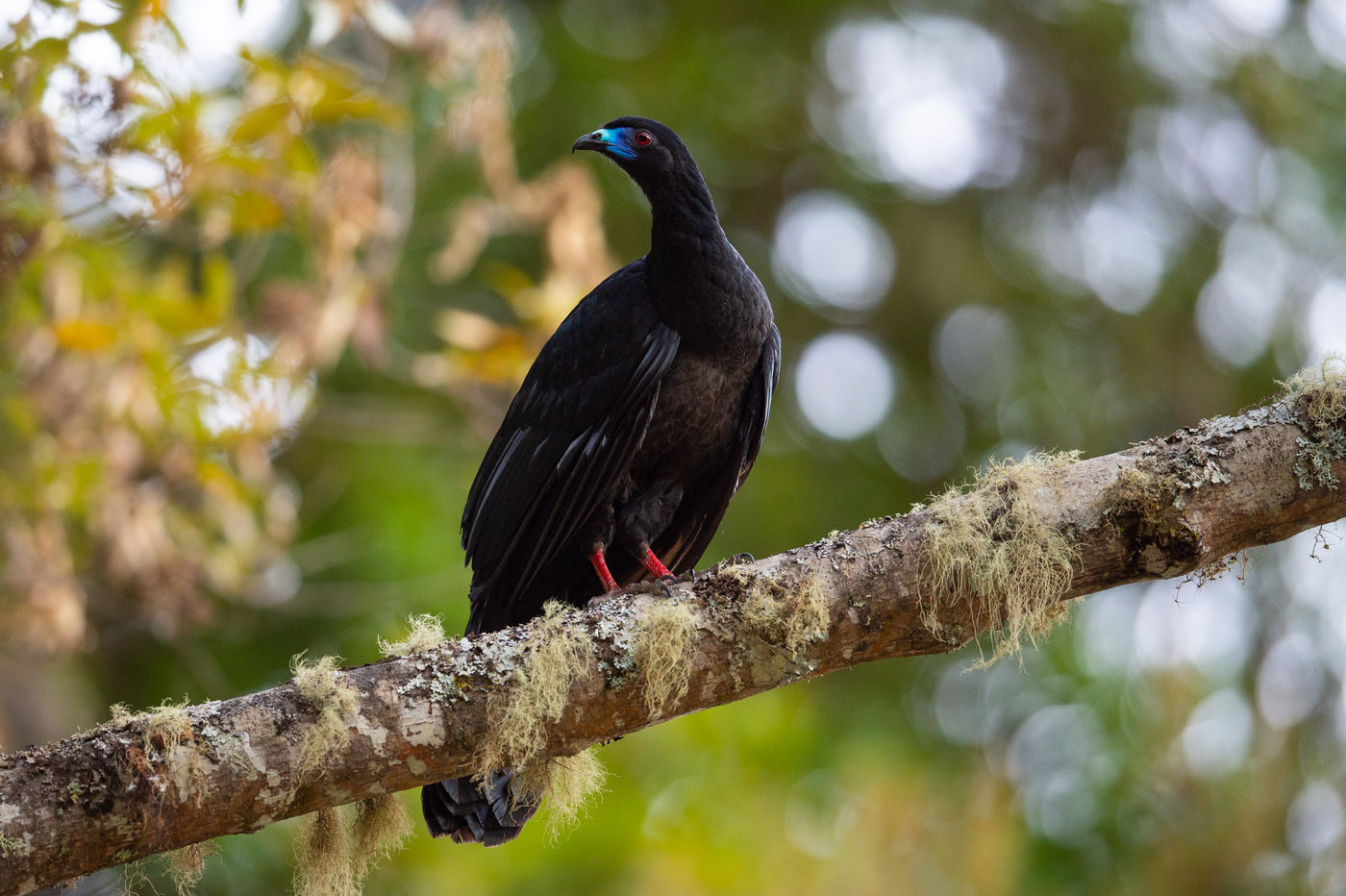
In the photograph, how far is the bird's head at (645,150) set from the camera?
3801 millimetres

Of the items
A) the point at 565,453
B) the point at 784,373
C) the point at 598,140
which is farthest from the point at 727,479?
the point at 784,373

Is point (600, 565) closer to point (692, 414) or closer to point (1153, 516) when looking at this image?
point (692, 414)

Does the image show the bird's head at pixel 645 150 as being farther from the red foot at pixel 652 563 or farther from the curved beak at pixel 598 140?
the red foot at pixel 652 563

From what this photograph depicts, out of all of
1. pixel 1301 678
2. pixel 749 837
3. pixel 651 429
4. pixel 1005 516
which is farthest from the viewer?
pixel 1301 678

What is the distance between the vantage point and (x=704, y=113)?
8.36m

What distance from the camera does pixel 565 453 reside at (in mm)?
3443

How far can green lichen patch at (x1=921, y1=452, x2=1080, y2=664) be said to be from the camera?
248 centimetres

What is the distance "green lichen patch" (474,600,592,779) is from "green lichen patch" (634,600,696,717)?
5.2 inches

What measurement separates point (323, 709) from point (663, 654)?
0.67 meters

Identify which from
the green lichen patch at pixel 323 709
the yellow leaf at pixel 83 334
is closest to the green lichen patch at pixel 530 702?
the green lichen patch at pixel 323 709

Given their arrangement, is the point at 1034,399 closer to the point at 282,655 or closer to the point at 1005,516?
the point at 282,655

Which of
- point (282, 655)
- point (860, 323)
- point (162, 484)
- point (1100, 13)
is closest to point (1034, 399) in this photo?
point (860, 323)

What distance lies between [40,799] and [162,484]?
2.31 m

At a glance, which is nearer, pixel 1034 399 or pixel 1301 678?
pixel 1301 678
